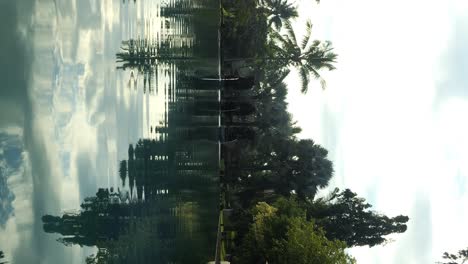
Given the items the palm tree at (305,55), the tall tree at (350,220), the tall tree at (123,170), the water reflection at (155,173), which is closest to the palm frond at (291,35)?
the palm tree at (305,55)

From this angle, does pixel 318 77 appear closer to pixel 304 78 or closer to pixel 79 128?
pixel 304 78

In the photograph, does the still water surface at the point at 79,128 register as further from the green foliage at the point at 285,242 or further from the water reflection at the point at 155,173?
the green foliage at the point at 285,242

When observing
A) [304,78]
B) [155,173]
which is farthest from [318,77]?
[155,173]

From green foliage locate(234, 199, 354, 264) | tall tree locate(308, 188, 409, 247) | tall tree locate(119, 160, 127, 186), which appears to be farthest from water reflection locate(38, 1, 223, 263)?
tall tree locate(308, 188, 409, 247)

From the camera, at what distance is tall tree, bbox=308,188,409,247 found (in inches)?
1519

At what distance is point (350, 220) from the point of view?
39344mm

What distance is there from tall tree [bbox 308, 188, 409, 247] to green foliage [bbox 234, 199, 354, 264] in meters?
8.70

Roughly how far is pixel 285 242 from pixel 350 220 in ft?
55.5

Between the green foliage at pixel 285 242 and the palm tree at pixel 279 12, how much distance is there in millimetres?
14539

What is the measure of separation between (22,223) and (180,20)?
679 centimetres

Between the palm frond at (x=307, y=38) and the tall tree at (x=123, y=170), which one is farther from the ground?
the palm frond at (x=307, y=38)

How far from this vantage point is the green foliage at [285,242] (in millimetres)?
22609

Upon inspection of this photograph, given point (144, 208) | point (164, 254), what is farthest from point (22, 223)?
point (164, 254)

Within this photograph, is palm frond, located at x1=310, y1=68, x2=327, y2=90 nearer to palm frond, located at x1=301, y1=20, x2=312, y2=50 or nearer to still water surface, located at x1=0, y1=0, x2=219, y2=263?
palm frond, located at x1=301, y1=20, x2=312, y2=50
